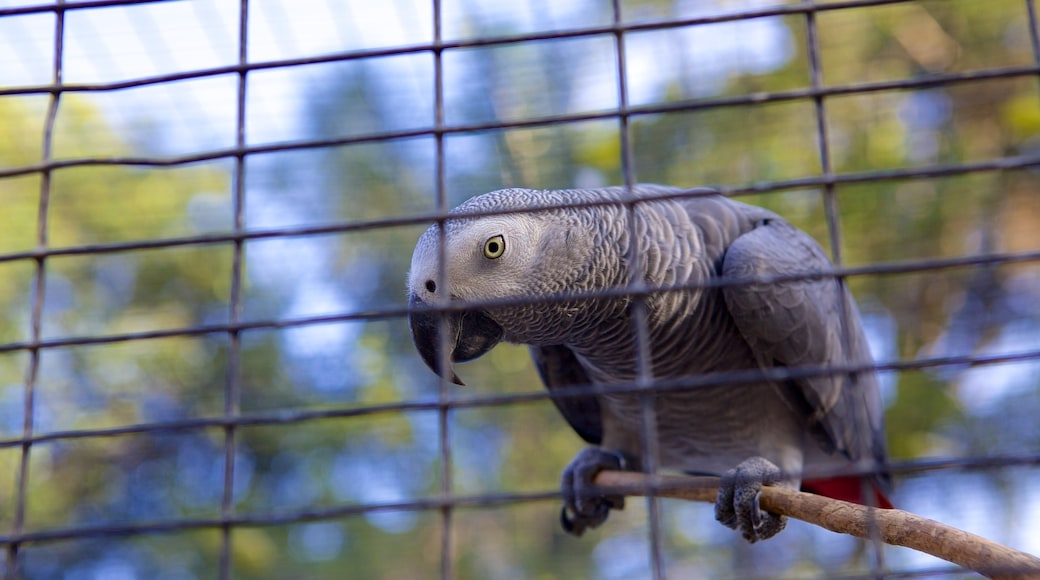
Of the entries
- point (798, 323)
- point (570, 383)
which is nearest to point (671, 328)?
point (798, 323)

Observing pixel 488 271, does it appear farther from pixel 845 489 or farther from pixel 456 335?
pixel 845 489

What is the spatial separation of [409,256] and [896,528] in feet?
7.56

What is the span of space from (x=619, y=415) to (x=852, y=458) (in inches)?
22.6

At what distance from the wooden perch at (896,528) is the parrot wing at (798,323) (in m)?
0.30

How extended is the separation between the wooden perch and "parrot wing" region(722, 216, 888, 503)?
299 mm

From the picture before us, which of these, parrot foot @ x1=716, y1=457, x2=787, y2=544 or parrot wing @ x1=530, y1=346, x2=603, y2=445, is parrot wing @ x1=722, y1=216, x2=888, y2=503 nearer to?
parrot foot @ x1=716, y1=457, x2=787, y2=544

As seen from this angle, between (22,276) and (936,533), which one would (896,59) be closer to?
(936,533)

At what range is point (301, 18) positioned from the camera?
241 centimetres

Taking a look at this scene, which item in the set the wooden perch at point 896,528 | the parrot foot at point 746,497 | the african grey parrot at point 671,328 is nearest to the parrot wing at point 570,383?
the african grey parrot at point 671,328

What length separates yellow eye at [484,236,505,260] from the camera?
1356mm

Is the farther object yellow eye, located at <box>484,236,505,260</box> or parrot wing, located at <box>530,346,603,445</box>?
parrot wing, located at <box>530,346,603,445</box>

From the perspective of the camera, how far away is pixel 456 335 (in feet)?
4.64

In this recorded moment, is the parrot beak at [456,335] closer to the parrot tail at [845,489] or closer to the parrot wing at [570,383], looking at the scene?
the parrot wing at [570,383]

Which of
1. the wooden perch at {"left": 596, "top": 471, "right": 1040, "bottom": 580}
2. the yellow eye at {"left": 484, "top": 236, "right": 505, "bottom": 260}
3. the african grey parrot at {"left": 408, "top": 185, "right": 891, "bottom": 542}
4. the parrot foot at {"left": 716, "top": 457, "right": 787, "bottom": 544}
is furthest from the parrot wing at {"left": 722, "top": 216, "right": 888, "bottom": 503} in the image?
the yellow eye at {"left": 484, "top": 236, "right": 505, "bottom": 260}
